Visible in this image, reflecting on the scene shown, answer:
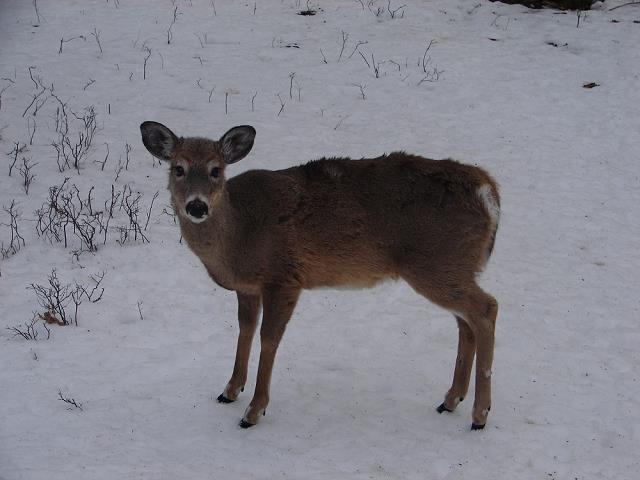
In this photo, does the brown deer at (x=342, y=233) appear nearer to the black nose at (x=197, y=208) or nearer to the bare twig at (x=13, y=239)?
the black nose at (x=197, y=208)

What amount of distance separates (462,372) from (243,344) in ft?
5.67

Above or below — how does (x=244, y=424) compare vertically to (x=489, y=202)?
below

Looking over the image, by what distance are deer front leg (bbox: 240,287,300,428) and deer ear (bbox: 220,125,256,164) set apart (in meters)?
1.10

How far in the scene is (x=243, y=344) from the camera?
6.16m

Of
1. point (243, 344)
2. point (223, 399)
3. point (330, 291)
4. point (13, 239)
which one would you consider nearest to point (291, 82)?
point (330, 291)

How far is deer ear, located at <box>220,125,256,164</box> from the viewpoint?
5.96 metres

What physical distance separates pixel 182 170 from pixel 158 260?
2769 mm

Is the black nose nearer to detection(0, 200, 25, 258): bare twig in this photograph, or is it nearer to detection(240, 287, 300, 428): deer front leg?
detection(240, 287, 300, 428): deer front leg

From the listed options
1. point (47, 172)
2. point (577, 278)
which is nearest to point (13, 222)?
point (47, 172)

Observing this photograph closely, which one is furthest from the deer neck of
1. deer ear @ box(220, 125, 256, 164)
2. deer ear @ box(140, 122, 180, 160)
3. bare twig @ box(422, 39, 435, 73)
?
bare twig @ box(422, 39, 435, 73)

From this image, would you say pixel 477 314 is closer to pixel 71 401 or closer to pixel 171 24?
pixel 71 401

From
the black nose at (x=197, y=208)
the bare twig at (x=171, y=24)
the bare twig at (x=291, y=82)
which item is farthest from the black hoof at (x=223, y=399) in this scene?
the bare twig at (x=171, y=24)

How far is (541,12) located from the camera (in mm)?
16141

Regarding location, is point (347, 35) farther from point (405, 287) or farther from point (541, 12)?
point (405, 287)
